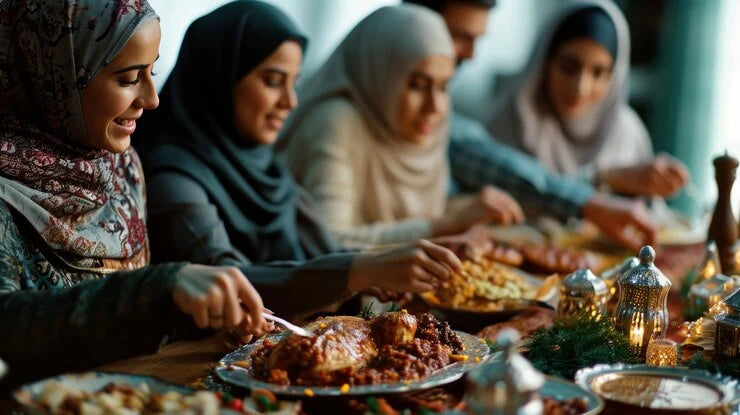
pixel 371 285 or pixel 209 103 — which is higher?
pixel 209 103

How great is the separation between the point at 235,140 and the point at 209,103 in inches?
3.8

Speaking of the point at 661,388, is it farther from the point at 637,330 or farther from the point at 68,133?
the point at 68,133

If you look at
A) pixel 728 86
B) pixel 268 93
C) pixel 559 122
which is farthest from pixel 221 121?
pixel 728 86

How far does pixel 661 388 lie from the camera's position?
1.03m

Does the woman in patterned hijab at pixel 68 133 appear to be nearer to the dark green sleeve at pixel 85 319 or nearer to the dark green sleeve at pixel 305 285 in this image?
Answer: the dark green sleeve at pixel 85 319

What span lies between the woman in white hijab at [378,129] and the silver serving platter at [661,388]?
1130 mm

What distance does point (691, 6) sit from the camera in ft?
17.8

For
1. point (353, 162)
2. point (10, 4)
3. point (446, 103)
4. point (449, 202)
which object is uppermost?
point (10, 4)

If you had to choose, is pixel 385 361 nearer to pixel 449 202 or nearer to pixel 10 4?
pixel 10 4

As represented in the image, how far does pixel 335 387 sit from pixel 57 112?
59 cm

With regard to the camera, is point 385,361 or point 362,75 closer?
point 385,361

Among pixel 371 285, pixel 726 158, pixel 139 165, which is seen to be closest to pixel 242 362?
pixel 371 285

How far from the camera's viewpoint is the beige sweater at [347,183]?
2.19 metres

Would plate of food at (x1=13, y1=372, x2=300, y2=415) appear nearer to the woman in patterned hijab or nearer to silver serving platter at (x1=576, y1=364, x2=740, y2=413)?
the woman in patterned hijab
